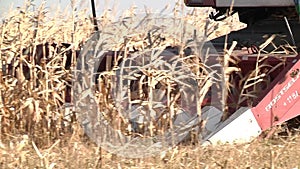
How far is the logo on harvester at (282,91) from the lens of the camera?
3.98 meters

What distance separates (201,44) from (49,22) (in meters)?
2.33

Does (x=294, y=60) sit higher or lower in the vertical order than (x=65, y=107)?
higher

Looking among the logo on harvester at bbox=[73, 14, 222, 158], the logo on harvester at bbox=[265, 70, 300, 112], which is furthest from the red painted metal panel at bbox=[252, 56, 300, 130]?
the logo on harvester at bbox=[73, 14, 222, 158]

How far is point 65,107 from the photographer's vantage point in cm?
443

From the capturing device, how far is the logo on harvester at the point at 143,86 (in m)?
4.10

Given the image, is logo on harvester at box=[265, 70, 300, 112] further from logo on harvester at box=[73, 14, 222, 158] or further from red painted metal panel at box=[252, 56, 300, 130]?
logo on harvester at box=[73, 14, 222, 158]

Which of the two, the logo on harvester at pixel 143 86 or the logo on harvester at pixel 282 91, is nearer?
the logo on harvester at pixel 282 91

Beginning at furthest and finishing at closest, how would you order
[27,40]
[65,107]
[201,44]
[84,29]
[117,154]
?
[84,29] < [27,40] < [65,107] < [201,44] < [117,154]

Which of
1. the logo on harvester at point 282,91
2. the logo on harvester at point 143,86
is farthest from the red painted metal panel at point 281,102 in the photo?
the logo on harvester at point 143,86

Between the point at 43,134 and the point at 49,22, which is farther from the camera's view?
the point at 49,22

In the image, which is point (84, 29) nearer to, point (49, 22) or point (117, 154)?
point (49, 22)

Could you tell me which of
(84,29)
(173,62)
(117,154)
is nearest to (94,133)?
(117,154)

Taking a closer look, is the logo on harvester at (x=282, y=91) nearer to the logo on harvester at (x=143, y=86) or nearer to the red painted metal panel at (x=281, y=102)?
the red painted metal panel at (x=281, y=102)

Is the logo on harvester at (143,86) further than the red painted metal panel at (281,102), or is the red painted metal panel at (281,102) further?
the logo on harvester at (143,86)
